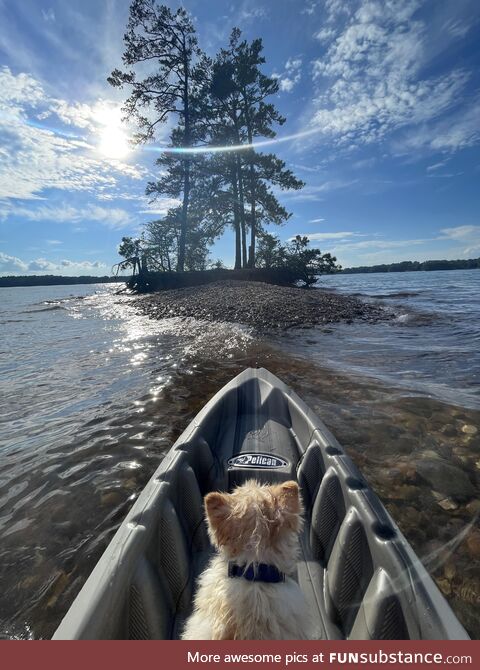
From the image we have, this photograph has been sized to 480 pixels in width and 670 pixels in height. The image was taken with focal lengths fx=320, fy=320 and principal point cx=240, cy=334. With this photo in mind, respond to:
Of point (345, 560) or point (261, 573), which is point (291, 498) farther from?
point (345, 560)

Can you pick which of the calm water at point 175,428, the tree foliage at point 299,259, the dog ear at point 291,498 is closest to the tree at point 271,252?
the tree foliage at point 299,259

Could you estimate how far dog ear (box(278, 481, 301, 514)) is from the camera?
186 cm

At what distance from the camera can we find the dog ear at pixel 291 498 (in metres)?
1.86

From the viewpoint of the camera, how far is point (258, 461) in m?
3.78

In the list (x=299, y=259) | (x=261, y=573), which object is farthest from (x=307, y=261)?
(x=261, y=573)

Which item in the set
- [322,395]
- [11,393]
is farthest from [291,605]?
[11,393]

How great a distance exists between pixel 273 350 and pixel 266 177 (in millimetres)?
23568

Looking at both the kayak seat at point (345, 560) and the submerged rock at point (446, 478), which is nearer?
the kayak seat at point (345, 560)

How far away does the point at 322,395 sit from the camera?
6512 mm

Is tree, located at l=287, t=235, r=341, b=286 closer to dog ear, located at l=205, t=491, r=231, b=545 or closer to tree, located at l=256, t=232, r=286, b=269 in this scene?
tree, located at l=256, t=232, r=286, b=269

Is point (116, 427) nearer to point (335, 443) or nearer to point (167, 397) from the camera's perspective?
point (167, 397)

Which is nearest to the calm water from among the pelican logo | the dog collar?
the pelican logo

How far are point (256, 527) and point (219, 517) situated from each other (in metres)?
0.22

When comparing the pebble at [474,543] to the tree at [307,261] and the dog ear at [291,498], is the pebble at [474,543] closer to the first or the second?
the dog ear at [291,498]
